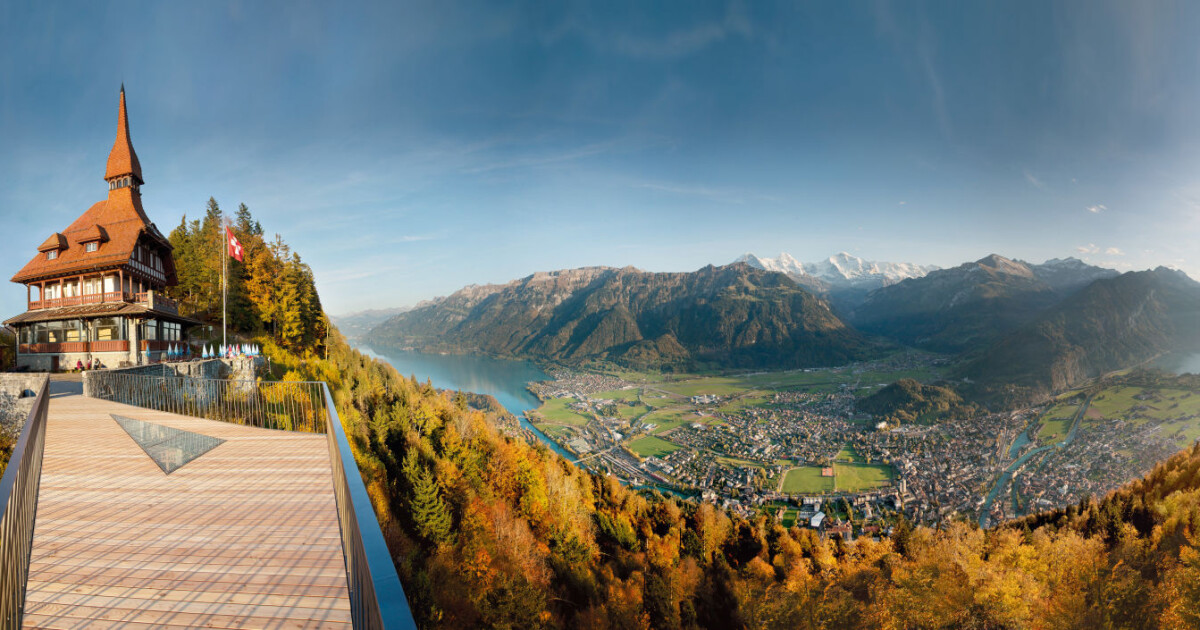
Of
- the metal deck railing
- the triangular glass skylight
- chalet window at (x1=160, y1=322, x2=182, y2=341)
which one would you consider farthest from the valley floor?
the metal deck railing

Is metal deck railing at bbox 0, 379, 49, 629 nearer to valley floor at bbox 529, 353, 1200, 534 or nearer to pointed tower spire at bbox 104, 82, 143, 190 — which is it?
pointed tower spire at bbox 104, 82, 143, 190

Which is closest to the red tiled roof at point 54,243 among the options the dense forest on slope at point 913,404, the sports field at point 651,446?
the sports field at point 651,446

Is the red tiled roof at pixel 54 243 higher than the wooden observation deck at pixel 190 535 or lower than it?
higher

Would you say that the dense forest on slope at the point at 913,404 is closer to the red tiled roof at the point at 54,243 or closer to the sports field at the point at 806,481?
the sports field at the point at 806,481

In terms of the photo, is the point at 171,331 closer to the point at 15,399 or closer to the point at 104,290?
the point at 104,290

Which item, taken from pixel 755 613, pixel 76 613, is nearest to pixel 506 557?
Answer: pixel 755 613

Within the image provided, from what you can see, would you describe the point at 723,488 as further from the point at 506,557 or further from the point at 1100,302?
the point at 1100,302

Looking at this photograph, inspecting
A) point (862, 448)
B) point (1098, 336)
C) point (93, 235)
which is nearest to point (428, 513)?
point (93, 235)
